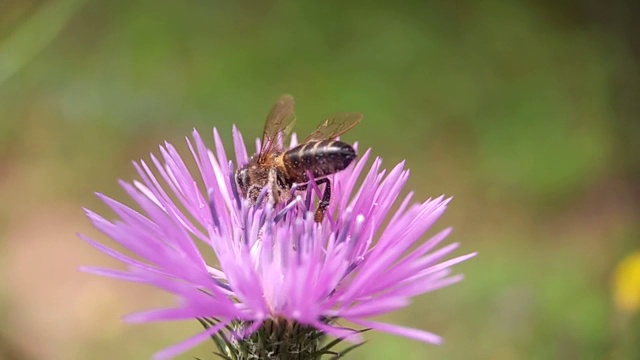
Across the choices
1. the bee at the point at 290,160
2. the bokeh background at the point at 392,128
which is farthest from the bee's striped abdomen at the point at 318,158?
the bokeh background at the point at 392,128

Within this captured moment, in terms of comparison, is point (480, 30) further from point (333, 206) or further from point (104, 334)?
point (333, 206)

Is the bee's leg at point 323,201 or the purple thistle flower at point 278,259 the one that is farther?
the bee's leg at point 323,201

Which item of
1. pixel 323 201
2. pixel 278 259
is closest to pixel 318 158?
pixel 323 201

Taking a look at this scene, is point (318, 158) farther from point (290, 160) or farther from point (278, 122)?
point (278, 122)

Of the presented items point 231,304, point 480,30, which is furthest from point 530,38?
point 231,304

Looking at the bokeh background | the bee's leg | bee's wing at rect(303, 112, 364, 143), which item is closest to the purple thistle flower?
the bee's leg

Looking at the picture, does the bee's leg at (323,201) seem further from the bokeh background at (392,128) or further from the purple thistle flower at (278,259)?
the bokeh background at (392,128)

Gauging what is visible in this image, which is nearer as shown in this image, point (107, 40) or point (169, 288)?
point (169, 288)
